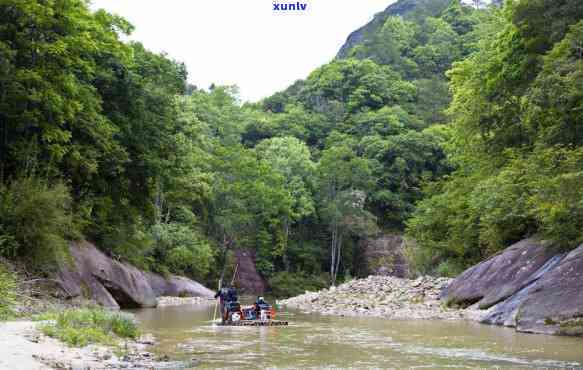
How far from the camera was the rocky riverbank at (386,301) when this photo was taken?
25750 millimetres

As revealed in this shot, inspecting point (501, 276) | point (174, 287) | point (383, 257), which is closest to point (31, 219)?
point (501, 276)

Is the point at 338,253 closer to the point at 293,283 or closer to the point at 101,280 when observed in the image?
the point at 293,283

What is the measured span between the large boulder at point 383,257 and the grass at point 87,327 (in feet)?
163

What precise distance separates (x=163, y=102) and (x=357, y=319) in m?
13.2

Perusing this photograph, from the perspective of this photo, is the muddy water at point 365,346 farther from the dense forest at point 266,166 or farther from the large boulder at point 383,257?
the large boulder at point 383,257

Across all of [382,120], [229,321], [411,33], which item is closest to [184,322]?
[229,321]

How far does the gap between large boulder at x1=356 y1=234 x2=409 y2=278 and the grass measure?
1955 inches

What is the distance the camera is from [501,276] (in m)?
23.8

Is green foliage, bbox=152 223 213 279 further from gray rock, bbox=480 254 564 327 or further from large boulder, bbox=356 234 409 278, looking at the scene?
gray rock, bbox=480 254 564 327

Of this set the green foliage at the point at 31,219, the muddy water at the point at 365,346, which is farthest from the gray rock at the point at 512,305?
the green foliage at the point at 31,219

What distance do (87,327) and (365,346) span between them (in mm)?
6126

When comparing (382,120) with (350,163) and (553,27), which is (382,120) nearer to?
(350,163)

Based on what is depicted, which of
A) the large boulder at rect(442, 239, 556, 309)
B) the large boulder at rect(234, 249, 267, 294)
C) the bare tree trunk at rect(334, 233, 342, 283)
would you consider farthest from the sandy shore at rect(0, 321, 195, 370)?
the bare tree trunk at rect(334, 233, 342, 283)

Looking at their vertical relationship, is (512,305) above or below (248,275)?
below
